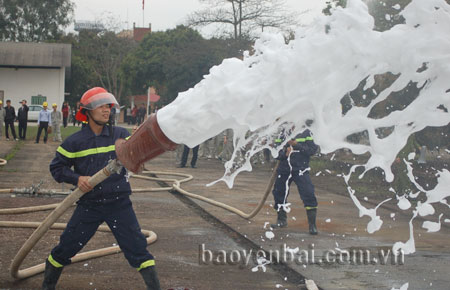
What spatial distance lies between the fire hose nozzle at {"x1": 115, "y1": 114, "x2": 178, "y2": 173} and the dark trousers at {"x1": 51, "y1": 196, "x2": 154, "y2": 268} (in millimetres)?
727

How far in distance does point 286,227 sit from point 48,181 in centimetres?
651

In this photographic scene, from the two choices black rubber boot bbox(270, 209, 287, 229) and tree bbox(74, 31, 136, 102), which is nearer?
black rubber boot bbox(270, 209, 287, 229)

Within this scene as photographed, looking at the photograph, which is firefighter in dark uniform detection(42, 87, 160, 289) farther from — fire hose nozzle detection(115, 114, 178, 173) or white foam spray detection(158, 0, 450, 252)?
white foam spray detection(158, 0, 450, 252)

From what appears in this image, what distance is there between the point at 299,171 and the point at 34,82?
4658 centimetres

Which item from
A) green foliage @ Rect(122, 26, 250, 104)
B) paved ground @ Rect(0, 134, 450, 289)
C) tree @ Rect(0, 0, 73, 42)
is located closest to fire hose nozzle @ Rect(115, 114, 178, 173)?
paved ground @ Rect(0, 134, 450, 289)

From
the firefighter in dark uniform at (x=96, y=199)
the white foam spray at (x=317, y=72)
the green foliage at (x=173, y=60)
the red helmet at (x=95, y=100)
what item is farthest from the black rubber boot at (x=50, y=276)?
the green foliage at (x=173, y=60)

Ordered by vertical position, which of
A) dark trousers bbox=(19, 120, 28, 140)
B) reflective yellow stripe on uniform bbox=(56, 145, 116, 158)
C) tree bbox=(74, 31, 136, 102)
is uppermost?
tree bbox=(74, 31, 136, 102)

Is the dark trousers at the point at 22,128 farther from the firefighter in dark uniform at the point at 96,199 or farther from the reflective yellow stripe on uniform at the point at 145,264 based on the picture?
the reflective yellow stripe on uniform at the point at 145,264

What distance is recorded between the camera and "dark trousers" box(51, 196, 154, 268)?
4.84 meters

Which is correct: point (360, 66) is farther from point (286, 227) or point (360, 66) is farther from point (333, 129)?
point (286, 227)

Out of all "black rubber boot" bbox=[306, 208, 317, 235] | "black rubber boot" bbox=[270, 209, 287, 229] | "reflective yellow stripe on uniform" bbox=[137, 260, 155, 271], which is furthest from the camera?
"black rubber boot" bbox=[270, 209, 287, 229]

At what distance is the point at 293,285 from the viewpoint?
5.75m

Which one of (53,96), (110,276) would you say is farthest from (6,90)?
(110,276)

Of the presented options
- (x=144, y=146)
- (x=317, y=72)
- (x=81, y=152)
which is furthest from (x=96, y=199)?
(x=317, y=72)
